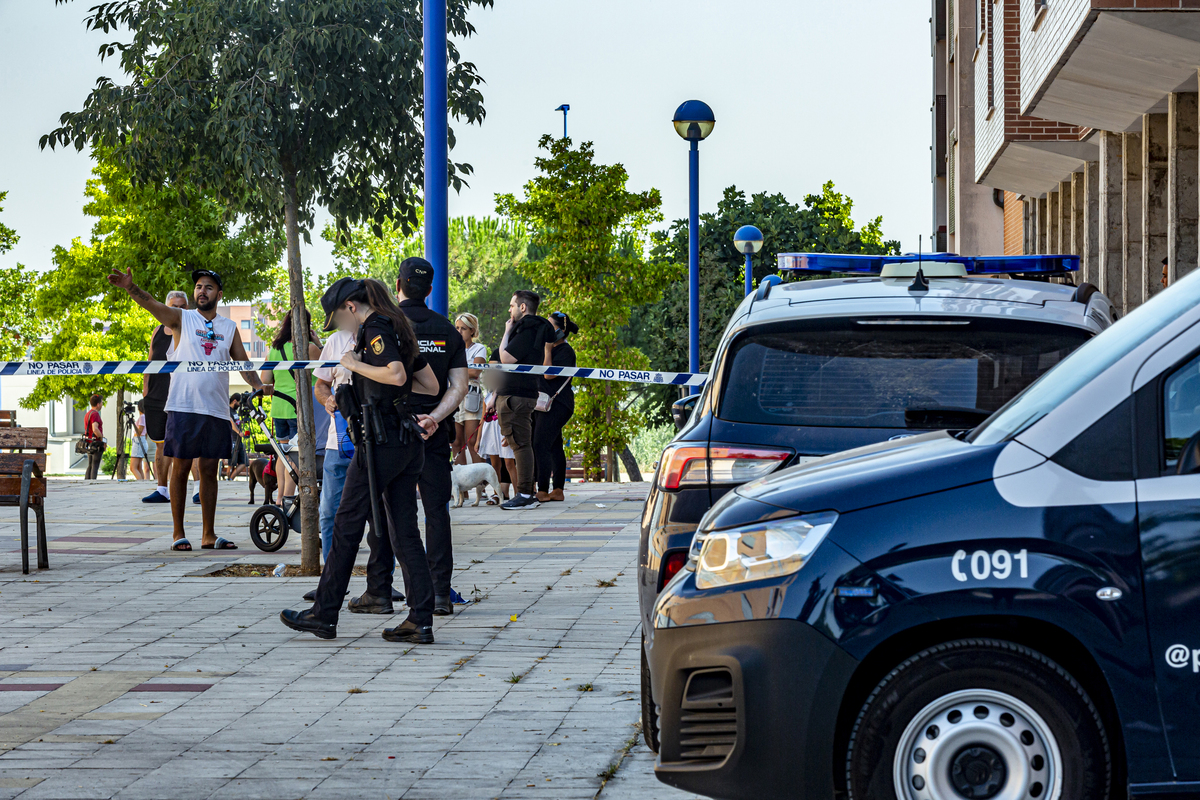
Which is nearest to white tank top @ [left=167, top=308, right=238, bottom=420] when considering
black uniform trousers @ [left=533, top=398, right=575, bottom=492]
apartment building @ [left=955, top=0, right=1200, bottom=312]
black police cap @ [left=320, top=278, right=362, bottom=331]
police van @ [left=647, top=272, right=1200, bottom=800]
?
black police cap @ [left=320, top=278, right=362, bottom=331]

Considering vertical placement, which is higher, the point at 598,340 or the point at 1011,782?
the point at 598,340

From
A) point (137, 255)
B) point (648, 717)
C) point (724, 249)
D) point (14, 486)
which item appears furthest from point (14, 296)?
point (648, 717)

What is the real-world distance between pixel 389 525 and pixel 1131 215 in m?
12.0

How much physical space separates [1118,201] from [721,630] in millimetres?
15506

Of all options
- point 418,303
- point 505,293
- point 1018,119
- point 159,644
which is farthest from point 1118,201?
point 505,293

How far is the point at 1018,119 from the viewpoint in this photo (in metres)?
19.7

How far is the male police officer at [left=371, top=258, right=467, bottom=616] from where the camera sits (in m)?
8.00

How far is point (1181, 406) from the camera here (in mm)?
3592

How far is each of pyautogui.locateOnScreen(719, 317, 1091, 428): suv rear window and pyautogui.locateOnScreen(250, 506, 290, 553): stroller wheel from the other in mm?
7113

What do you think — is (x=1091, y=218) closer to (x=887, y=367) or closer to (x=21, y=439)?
(x=21, y=439)

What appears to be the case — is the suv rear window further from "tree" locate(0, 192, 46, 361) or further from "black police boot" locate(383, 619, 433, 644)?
"tree" locate(0, 192, 46, 361)

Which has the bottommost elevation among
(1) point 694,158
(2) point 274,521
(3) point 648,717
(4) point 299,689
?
(4) point 299,689

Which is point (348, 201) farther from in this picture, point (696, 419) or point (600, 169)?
point (600, 169)

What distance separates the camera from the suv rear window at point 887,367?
4938 millimetres
